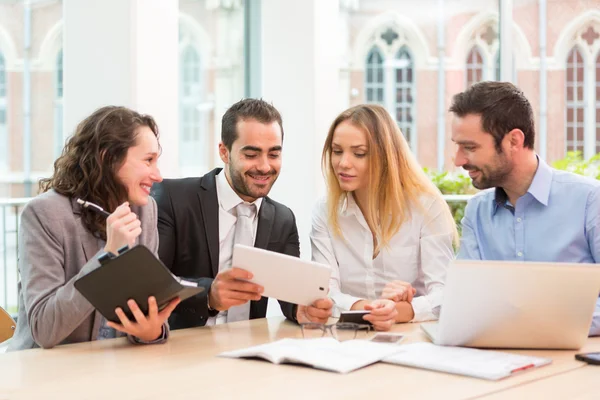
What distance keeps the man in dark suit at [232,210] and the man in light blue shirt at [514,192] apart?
2.51 feet

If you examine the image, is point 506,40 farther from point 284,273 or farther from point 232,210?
point 284,273

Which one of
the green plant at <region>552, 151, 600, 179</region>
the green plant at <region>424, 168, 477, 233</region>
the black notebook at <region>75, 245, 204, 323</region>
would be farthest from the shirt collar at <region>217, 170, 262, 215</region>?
the green plant at <region>552, 151, 600, 179</region>

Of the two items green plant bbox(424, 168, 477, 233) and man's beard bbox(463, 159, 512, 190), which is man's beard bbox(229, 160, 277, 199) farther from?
green plant bbox(424, 168, 477, 233)

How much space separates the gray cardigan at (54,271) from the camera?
7.75ft

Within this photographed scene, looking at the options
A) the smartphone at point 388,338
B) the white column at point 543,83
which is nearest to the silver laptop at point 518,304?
the smartphone at point 388,338

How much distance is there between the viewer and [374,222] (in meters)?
3.24

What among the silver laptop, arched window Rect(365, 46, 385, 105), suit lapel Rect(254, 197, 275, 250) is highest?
arched window Rect(365, 46, 385, 105)

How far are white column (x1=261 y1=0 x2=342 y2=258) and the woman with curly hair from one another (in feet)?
6.98

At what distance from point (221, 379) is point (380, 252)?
1.38m

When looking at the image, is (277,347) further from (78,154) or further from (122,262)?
(78,154)

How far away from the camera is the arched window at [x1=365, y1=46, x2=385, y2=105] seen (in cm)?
1140

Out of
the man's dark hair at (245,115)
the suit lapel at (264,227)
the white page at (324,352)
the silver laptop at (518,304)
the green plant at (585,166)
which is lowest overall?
the white page at (324,352)

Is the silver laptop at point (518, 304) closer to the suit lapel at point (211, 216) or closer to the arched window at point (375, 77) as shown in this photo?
the suit lapel at point (211, 216)

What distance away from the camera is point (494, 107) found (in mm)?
3002
